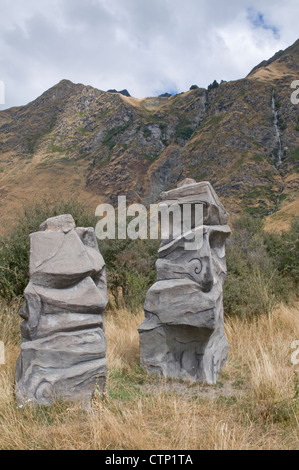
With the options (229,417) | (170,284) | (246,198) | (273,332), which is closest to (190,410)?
(229,417)

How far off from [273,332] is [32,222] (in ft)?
17.1

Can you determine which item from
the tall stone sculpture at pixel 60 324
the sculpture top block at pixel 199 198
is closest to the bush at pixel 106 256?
the sculpture top block at pixel 199 198

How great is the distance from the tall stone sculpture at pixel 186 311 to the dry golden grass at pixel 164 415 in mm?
224

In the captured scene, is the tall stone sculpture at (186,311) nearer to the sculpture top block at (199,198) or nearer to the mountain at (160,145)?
the sculpture top block at (199,198)

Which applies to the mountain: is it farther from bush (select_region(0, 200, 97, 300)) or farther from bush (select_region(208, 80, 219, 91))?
bush (select_region(0, 200, 97, 300))

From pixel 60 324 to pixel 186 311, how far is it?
151 centimetres

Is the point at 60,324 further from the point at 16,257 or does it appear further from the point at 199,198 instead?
the point at 16,257

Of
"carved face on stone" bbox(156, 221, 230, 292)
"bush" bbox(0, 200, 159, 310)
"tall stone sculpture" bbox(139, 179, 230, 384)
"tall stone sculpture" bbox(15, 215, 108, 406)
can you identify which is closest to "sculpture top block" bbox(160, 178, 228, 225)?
"tall stone sculpture" bbox(139, 179, 230, 384)

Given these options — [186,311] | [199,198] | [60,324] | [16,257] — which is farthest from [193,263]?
[16,257]

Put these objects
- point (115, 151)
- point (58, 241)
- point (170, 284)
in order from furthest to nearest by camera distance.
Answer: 1. point (115, 151)
2. point (170, 284)
3. point (58, 241)

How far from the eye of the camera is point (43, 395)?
3.14m

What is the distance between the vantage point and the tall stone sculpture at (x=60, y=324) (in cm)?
317

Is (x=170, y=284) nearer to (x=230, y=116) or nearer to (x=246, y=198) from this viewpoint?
(x=246, y=198)

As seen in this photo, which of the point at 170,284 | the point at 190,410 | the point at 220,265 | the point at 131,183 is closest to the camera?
the point at 190,410
